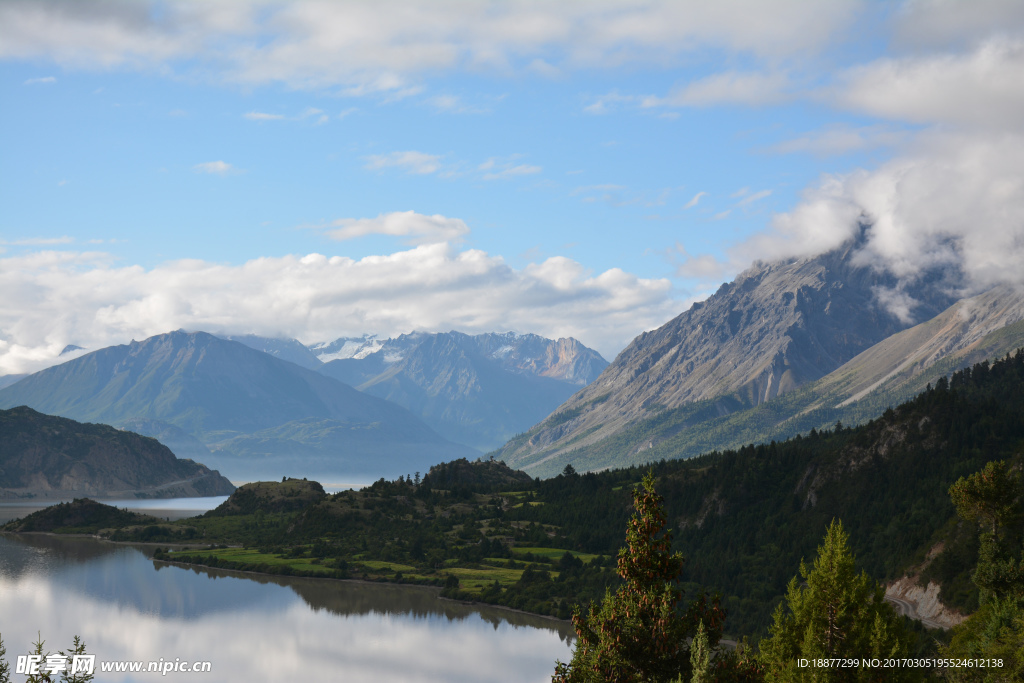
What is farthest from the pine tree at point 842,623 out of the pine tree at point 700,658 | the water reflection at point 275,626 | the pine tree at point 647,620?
the water reflection at point 275,626

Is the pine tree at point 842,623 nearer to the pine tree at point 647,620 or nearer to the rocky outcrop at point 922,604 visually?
the pine tree at point 647,620

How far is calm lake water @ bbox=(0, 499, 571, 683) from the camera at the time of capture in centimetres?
11631

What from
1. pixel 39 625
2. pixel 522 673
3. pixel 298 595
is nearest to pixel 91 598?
pixel 39 625

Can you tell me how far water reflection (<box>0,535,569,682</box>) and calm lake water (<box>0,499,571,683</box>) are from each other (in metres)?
0.19

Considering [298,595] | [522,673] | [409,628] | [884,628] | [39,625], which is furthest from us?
[298,595]

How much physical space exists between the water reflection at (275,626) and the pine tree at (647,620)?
254 feet

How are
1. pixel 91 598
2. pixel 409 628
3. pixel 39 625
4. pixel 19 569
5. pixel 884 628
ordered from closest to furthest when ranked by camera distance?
1. pixel 884 628
2. pixel 39 625
3. pixel 409 628
4. pixel 91 598
5. pixel 19 569

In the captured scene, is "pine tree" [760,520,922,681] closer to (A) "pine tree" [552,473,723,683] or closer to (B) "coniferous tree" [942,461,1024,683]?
(A) "pine tree" [552,473,723,683]

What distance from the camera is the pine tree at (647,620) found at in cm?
3947

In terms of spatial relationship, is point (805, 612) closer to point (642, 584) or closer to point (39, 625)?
point (642, 584)

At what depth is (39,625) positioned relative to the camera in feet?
426

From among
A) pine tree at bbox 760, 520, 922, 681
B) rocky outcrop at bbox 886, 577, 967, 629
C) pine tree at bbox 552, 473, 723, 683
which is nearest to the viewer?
pine tree at bbox 760, 520, 922, 681

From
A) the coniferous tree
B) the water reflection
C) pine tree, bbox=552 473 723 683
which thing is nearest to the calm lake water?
the water reflection

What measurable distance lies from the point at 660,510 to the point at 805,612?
25.5 feet
